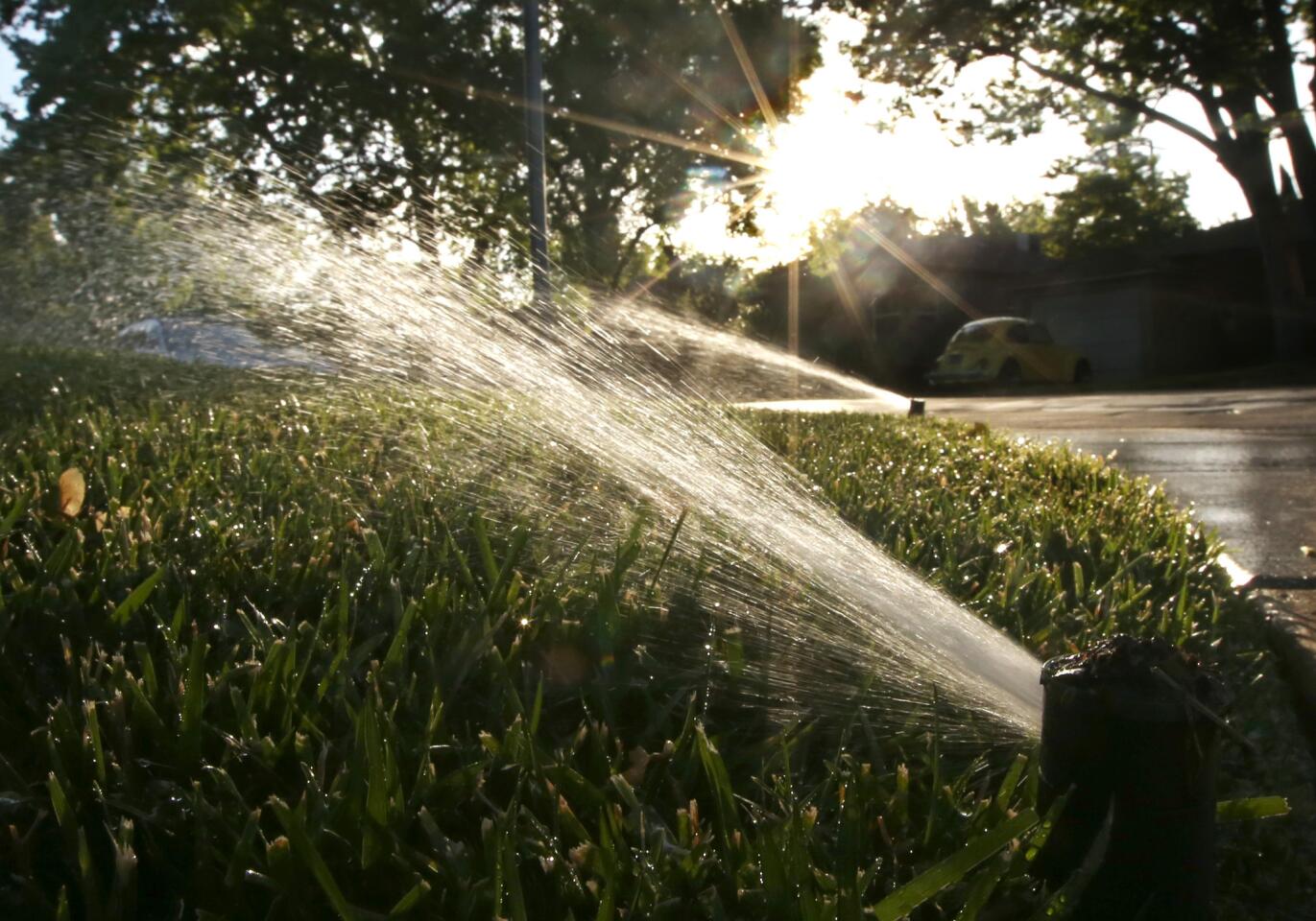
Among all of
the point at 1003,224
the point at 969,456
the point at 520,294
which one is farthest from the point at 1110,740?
the point at 1003,224

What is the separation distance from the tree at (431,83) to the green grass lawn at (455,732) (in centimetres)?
1087

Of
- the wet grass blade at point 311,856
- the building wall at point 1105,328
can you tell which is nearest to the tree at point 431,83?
the wet grass blade at point 311,856

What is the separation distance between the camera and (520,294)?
475 cm

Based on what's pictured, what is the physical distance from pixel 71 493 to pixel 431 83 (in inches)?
607

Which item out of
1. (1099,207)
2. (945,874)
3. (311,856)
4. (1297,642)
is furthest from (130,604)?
(1099,207)

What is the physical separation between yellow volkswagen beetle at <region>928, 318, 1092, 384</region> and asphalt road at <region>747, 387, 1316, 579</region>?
935 cm

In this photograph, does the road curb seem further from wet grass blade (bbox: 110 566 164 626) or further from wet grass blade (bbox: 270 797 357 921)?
wet grass blade (bbox: 110 566 164 626)

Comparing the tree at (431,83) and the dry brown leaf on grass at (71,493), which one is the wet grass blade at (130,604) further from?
the tree at (431,83)

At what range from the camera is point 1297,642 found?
2873mm

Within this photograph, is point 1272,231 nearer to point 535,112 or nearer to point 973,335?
point 973,335

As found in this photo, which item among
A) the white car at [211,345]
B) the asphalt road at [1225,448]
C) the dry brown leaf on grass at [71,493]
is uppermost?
the asphalt road at [1225,448]

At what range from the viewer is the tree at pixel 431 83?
15117 mm

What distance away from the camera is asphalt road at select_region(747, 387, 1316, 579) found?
4523mm

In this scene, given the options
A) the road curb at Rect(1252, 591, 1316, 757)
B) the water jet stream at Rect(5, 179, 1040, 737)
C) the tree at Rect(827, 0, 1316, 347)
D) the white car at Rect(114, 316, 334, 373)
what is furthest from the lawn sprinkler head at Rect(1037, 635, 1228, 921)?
the tree at Rect(827, 0, 1316, 347)
